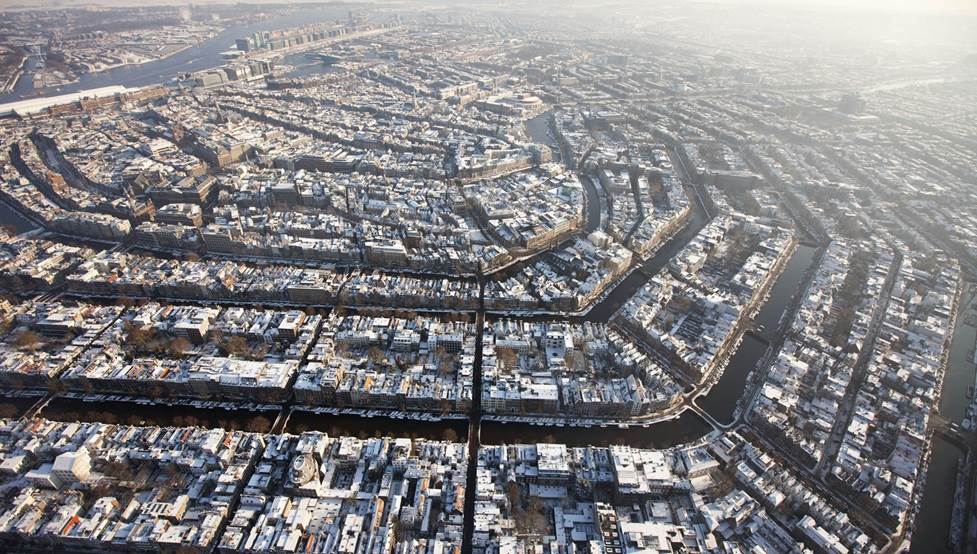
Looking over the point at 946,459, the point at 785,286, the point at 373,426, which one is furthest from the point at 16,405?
the point at 785,286

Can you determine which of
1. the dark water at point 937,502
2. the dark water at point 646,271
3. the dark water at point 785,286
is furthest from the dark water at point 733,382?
the dark water at point 937,502

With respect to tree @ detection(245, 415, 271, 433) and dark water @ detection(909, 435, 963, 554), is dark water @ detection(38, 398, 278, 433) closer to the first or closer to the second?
tree @ detection(245, 415, 271, 433)

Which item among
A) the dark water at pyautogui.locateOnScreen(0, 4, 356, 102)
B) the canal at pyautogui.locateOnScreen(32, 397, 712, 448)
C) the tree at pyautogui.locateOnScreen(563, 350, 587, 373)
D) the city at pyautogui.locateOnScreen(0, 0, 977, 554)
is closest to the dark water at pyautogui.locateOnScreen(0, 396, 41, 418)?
the canal at pyautogui.locateOnScreen(32, 397, 712, 448)

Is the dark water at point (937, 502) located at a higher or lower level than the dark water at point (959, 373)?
lower

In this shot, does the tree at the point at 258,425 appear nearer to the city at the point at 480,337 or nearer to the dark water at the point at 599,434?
the city at the point at 480,337

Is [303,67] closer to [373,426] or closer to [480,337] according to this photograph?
[480,337]

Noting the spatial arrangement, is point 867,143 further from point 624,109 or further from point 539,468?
point 539,468
